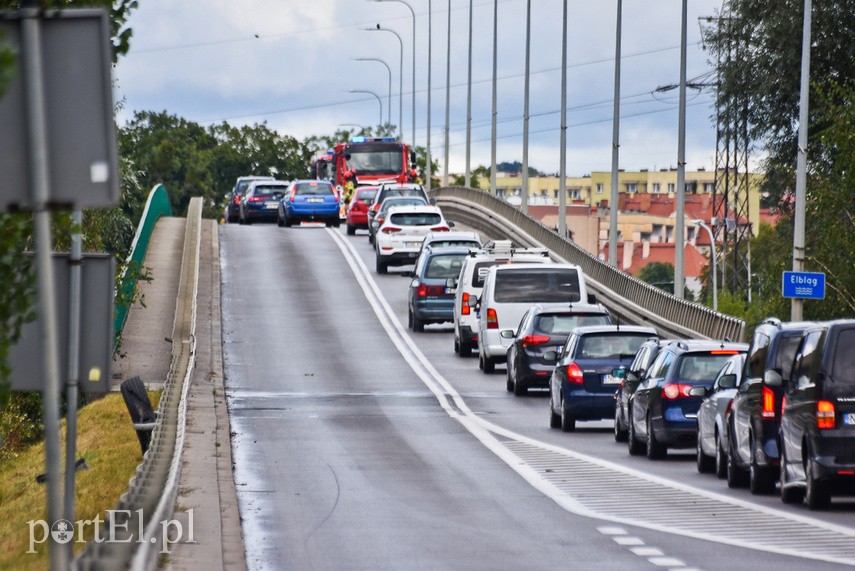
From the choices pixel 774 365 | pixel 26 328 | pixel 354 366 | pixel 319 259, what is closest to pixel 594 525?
pixel 774 365

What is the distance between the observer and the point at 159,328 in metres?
42.5

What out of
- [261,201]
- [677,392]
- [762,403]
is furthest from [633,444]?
[261,201]

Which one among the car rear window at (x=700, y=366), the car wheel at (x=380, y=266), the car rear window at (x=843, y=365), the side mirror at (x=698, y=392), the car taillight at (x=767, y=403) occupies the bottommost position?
the car wheel at (x=380, y=266)

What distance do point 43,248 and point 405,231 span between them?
156 ft

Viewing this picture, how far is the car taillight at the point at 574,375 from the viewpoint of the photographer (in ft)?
86.7

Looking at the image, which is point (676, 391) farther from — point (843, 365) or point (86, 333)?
point (86, 333)

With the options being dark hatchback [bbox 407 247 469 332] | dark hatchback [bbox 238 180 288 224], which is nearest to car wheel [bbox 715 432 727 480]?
dark hatchback [bbox 407 247 469 332]

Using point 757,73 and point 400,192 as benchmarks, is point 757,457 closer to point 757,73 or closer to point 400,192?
point 757,73

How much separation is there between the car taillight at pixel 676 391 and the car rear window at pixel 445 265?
69.6ft

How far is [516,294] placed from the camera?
3612cm

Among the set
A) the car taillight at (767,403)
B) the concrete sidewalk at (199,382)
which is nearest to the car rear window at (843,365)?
the car taillight at (767,403)

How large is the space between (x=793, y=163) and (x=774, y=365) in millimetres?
36973

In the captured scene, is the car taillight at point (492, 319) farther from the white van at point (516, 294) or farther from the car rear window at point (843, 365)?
the car rear window at point (843, 365)

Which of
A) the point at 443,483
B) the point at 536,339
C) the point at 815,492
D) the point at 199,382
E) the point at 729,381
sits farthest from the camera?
the point at 199,382
